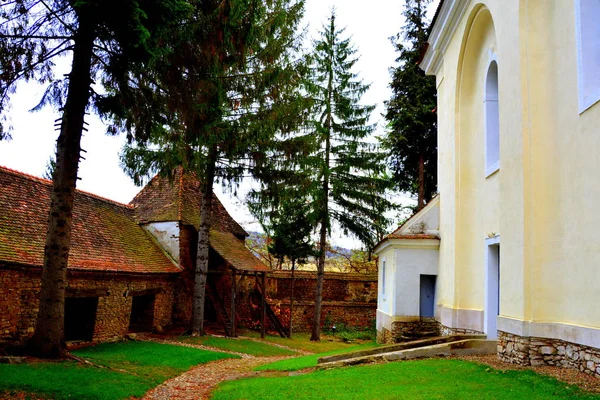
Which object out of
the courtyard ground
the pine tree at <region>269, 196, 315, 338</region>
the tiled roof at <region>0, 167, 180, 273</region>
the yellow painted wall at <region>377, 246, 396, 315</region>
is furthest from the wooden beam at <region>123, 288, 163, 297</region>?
the yellow painted wall at <region>377, 246, 396, 315</region>

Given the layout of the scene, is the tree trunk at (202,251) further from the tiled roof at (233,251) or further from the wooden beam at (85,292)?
the wooden beam at (85,292)

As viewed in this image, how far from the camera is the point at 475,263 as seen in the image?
14.5m

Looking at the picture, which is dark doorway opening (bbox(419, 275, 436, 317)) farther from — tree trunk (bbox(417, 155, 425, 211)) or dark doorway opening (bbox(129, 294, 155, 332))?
dark doorway opening (bbox(129, 294, 155, 332))

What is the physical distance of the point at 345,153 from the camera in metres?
26.8

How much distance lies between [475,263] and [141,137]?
944 cm

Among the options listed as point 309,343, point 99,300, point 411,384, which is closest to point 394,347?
point 411,384

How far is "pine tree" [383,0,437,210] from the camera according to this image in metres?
27.3

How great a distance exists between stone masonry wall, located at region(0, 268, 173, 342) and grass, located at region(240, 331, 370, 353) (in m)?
4.59

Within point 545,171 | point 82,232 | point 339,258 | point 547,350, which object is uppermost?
point 545,171

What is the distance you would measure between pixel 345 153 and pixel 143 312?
12.4 metres

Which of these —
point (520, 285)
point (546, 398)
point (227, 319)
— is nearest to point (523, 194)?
point (520, 285)

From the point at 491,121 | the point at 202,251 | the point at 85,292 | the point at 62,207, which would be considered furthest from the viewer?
the point at 202,251

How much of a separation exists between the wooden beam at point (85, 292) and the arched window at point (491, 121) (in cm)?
1218

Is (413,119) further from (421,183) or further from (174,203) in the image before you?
(174,203)
